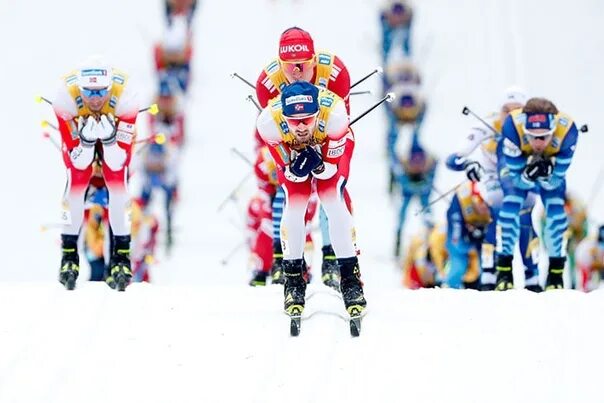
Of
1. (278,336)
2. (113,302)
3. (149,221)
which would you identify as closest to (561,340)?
(278,336)

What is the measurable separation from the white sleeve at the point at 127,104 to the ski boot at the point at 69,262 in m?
1.02

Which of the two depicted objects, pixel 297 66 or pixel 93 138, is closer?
pixel 297 66

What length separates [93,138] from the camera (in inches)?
383

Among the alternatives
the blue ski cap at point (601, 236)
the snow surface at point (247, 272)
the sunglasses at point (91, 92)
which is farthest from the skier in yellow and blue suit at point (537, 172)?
the blue ski cap at point (601, 236)

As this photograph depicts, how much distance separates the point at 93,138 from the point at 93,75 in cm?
47

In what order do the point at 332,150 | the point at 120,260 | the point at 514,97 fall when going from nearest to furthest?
the point at 332,150 → the point at 120,260 → the point at 514,97

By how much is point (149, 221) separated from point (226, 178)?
660 centimetres

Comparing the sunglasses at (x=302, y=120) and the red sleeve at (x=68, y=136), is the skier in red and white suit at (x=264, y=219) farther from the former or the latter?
the sunglasses at (x=302, y=120)

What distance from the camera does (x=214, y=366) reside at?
807 centimetres

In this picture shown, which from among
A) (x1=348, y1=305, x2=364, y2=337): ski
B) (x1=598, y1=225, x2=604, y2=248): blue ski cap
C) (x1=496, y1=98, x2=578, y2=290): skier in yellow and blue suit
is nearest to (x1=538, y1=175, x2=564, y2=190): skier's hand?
(x1=496, y1=98, x2=578, y2=290): skier in yellow and blue suit

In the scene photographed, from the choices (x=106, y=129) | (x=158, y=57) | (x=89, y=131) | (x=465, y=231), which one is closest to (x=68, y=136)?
(x=89, y=131)

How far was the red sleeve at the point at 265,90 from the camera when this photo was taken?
9.66m

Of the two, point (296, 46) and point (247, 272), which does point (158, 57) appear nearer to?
point (247, 272)

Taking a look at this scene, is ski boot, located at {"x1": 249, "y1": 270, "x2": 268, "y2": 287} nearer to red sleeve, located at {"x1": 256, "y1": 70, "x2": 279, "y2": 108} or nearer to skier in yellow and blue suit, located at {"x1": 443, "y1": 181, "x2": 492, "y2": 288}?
skier in yellow and blue suit, located at {"x1": 443, "y1": 181, "x2": 492, "y2": 288}
